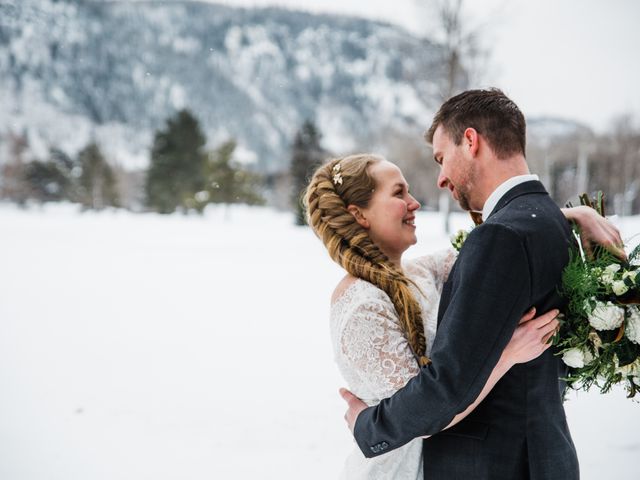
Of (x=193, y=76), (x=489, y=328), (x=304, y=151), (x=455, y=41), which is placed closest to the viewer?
(x=489, y=328)

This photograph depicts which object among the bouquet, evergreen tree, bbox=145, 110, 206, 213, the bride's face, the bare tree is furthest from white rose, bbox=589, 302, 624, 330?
evergreen tree, bbox=145, 110, 206, 213

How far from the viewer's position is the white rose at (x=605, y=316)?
1.26 metres

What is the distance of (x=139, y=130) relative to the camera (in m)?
89.2

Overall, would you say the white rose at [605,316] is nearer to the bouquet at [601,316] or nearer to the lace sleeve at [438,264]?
the bouquet at [601,316]

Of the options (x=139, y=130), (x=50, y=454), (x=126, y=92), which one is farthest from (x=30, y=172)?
(x=126, y=92)

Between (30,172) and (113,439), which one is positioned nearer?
(113,439)

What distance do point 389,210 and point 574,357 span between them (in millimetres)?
796

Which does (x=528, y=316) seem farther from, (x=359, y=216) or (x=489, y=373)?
(x=359, y=216)

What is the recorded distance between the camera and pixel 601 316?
1.26m

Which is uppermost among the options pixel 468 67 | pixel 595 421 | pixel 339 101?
pixel 339 101

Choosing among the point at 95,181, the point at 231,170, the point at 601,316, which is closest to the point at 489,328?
the point at 601,316

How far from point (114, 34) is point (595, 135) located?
109828 mm

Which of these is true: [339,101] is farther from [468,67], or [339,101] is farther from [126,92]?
[468,67]

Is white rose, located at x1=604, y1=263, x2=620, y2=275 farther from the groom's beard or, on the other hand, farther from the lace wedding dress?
the lace wedding dress
